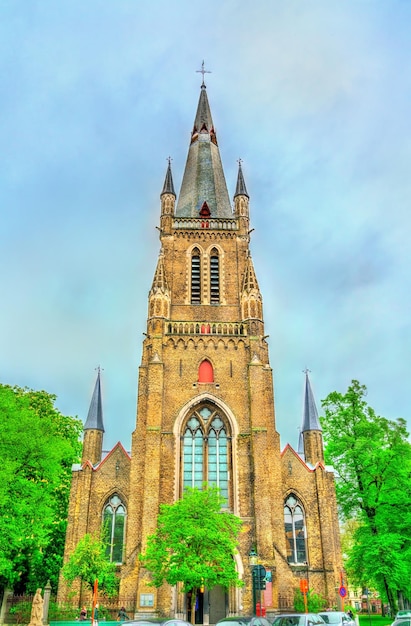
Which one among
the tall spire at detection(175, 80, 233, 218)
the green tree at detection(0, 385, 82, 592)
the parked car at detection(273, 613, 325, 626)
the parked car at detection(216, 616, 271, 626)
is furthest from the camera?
the tall spire at detection(175, 80, 233, 218)

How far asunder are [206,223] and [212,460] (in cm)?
1873

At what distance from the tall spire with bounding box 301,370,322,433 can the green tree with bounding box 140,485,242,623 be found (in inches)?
506

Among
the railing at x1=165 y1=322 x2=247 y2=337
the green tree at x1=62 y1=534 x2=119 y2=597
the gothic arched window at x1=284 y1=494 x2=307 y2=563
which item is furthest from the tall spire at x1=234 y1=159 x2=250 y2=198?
the green tree at x1=62 y1=534 x2=119 y2=597

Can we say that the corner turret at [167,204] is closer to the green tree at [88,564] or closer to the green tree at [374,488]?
the green tree at [374,488]

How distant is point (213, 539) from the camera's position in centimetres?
2431

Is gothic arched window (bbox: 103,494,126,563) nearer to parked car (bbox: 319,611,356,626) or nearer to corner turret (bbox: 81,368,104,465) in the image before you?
corner turret (bbox: 81,368,104,465)

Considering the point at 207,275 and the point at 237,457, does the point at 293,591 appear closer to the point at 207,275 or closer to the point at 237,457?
the point at 237,457

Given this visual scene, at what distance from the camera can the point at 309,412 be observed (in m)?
37.7

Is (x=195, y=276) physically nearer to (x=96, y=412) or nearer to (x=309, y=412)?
(x=96, y=412)

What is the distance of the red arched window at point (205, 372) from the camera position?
1364 inches

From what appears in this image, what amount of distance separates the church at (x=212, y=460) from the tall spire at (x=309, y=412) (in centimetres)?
9

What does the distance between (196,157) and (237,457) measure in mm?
29465

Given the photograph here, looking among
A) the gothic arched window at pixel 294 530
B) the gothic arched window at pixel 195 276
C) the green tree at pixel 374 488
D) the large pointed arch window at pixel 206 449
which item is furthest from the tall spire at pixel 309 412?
the gothic arched window at pixel 195 276

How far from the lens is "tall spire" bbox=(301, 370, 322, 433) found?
121 feet
